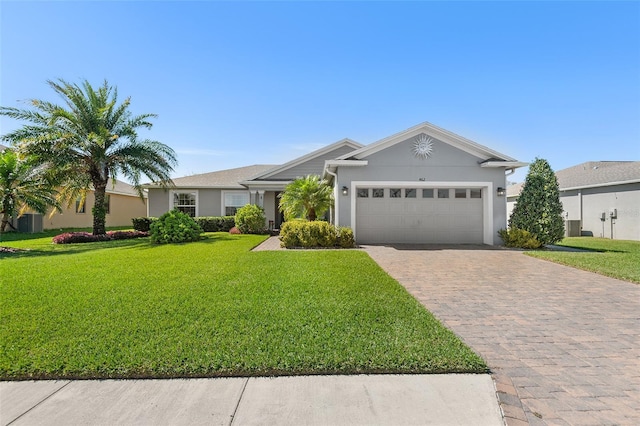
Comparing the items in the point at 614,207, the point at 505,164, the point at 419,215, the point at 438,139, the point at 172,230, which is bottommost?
the point at 172,230

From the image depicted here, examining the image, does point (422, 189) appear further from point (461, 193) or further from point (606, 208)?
point (606, 208)

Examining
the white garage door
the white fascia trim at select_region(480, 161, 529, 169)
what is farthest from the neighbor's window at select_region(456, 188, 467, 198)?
the white fascia trim at select_region(480, 161, 529, 169)

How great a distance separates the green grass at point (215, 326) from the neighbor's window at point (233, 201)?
13.3 meters

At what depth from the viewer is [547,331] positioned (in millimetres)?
4004

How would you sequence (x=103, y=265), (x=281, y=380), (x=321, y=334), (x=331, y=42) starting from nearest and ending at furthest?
(x=281, y=380)
(x=321, y=334)
(x=103, y=265)
(x=331, y=42)

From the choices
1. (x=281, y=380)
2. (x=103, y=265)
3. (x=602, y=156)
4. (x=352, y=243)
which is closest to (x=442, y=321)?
(x=281, y=380)

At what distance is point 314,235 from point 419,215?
472 centimetres

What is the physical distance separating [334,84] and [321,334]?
12694 mm

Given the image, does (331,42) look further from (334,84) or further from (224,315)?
(224,315)

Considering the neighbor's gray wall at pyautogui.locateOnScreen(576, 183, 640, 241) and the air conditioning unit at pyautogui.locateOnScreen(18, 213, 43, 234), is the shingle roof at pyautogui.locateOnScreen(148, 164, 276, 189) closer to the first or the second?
the air conditioning unit at pyautogui.locateOnScreen(18, 213, 43, 234)

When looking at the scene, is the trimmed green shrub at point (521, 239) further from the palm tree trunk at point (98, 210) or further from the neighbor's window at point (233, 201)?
the palm tree trunk at point (98, 210)

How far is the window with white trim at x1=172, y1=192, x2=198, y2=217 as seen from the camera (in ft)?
67.1

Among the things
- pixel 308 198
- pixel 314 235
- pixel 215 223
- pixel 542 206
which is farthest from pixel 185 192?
pixel 542 206

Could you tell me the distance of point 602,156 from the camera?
2248 centimetres
